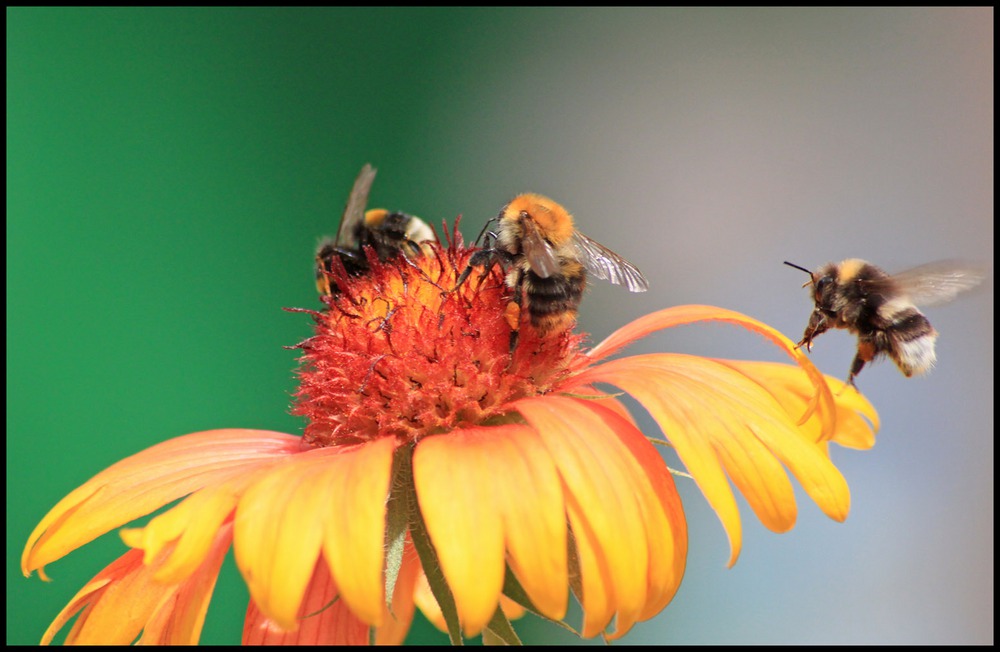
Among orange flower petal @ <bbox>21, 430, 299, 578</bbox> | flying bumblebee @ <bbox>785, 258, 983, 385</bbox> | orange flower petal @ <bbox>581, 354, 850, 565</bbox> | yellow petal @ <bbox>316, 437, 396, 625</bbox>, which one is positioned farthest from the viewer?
flying bumblebee @ <bbox>785, 258, 983, 385</bbox>

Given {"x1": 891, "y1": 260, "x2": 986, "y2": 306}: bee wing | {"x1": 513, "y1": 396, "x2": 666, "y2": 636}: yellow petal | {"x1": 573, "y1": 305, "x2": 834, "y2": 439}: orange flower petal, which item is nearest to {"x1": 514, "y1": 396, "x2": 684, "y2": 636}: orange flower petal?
{"x1": 513, "y1": 396, "x2": 666, "y2": 636}: yellow petal

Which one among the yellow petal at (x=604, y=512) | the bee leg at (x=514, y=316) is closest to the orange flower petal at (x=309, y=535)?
the yellow petal at (x=604, y=512)

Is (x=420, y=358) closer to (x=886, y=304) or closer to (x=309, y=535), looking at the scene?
(x=309, y=535)

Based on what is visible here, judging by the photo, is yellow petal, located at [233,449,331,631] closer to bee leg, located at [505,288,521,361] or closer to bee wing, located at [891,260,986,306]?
bee leg, located at [505,288,521,361]

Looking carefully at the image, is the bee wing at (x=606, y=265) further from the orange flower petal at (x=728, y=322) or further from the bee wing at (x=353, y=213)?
the bee wing at (x=353, y=213)

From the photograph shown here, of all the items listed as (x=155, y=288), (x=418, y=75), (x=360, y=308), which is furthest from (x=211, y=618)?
(x=418, y=75)

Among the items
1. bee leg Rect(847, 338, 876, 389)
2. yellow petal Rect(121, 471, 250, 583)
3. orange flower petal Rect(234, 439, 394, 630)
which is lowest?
yellow petal Rect(121, 471, 250, 583)

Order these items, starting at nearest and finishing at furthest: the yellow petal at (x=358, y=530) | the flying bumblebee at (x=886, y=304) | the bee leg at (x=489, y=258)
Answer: the yellow petal at (x=358, y=530) → the bee leg at (x=489, y=258) → the flying bumblebee at (x=886, y=304)

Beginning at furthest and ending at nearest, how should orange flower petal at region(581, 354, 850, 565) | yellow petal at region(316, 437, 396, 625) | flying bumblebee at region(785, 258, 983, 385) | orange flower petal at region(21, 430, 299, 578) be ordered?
flying bumblebee at region(785, 258, 983, 385) → orange flower petal at region(21, 430, 299, 578) → orange flower petal at region(581, 354, 850, 565) → yellow petal at region(316, 437, 396, 625)
